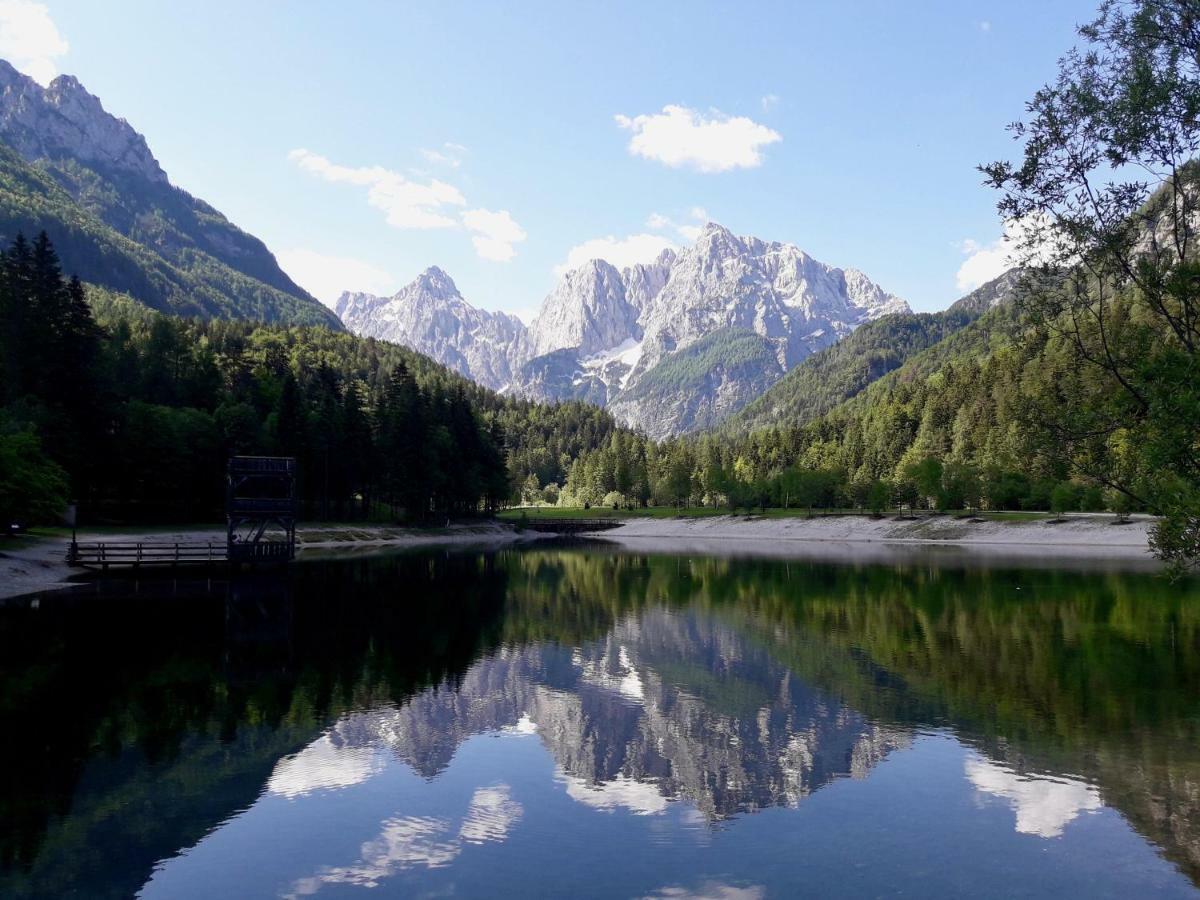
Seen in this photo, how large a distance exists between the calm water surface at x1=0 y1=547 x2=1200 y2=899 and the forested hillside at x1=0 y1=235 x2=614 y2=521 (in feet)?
138

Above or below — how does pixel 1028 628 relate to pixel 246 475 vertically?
below

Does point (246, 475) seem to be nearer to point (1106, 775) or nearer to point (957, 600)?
point (957, 600)

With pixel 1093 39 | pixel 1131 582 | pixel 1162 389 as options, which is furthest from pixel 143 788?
pixel 1131 582

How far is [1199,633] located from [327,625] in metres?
44.9

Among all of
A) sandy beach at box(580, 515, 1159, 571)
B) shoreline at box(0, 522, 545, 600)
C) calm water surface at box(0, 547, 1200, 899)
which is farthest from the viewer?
sandy beach at box(580, 515, 1159, 571)

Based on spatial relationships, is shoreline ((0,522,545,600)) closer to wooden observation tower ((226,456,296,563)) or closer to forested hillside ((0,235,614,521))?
forested hillside ((0,235,614,521))

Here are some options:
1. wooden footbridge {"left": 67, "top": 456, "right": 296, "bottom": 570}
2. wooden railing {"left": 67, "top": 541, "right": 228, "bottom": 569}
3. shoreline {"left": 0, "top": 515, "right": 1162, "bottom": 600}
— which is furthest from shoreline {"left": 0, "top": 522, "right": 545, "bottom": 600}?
wooden footbridge {"left": 67, "top": 456, "right": 296, "bottom": 570}

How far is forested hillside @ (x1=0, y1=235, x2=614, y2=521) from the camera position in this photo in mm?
81000

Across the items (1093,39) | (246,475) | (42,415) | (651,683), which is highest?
(1093,39)

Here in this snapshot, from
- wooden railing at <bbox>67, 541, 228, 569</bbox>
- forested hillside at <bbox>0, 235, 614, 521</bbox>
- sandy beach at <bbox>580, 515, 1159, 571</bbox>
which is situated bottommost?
sandy beach at <bbox>580, 515, 1159, 571</bbox>

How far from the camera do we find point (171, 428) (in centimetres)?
9650

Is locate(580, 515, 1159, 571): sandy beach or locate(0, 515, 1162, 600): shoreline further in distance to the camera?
locate(580, 515, 1159, 571): sandy beach

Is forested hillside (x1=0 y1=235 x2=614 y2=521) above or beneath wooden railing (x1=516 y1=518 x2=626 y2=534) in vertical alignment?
above

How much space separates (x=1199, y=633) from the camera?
39438 millimetres
